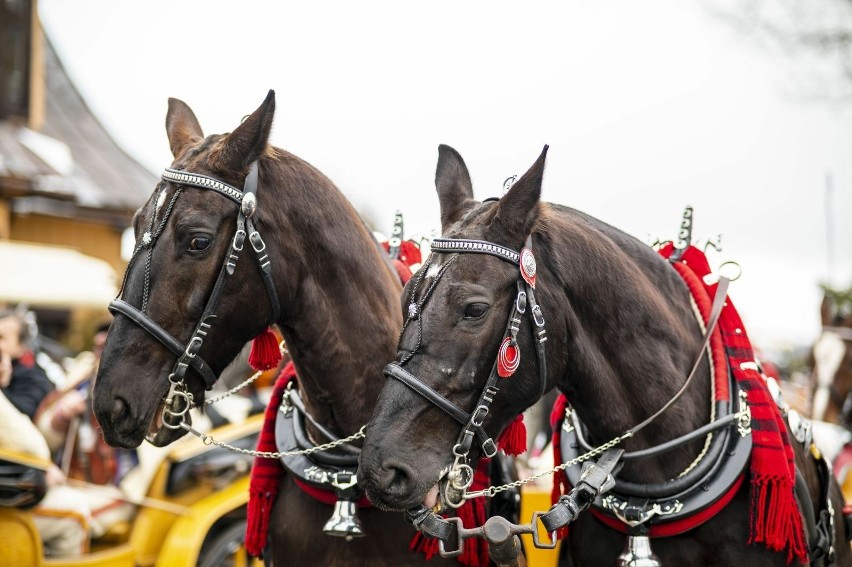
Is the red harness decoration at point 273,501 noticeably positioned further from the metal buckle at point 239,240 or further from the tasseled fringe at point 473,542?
the metal buckle at point 239,240

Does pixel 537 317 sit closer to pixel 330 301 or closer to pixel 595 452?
pixel 595 452

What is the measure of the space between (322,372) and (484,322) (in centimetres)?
76

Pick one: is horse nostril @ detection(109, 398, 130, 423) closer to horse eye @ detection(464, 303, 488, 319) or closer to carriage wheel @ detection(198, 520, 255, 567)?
horse eye @ detection(464, 303, 488, 319)

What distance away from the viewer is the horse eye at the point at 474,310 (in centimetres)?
217

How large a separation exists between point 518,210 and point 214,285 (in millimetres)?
947

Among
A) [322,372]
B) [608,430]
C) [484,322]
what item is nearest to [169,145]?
[322,372]

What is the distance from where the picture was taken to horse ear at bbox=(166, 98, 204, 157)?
9.56 ft

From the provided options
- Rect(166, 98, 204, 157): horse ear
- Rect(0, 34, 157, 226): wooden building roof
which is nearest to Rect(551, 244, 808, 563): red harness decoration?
Rect(166, 98, 204, 157): horse ear

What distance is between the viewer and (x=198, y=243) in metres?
2.47

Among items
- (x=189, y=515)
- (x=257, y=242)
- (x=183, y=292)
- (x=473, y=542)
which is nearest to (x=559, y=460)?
(x=473, y=542)

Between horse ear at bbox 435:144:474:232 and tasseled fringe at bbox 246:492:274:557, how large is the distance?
122 cm

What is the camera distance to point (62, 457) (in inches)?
216

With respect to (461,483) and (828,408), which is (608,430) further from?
(828,408)

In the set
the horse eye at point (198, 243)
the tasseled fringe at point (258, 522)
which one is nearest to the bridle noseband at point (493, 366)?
the horse eye at point (198, 243)
